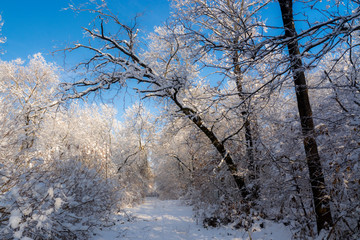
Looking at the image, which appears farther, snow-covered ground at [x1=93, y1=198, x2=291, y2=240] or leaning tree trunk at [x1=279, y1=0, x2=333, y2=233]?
snow-covered ground at [x1=93, y1=198, x2=291, y2=240]

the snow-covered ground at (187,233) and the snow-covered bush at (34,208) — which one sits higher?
the snow-covered bush at (34,208)

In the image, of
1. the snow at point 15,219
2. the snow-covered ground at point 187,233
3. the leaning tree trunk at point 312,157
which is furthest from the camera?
the snow-covered ground at point 187,233

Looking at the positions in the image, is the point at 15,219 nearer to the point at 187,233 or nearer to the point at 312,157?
the point at 187,233

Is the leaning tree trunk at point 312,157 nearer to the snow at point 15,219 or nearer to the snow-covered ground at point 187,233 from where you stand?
the snow-covered ground at point 187,233

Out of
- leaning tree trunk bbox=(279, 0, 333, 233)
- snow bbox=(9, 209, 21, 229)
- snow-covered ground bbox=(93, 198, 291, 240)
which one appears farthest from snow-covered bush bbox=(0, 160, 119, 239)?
leaning tree trunk bbox=(279, 0, 333, 233)

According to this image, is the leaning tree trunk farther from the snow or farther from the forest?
the snow

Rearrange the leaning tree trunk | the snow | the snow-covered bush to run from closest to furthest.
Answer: the snow < the snow-covered bush < the leaning tree trunk

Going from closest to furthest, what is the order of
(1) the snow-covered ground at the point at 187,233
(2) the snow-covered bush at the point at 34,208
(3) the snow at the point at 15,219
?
(3) the snow at the point at 15,219
(2) the snow-covered bush at the point at 34,208
(1) the snow-covered ground at the point at 187,233

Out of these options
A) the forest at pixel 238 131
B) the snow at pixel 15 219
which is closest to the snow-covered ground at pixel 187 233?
the forest at pixel 238 131

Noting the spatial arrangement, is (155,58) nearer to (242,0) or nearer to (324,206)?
(242,0)

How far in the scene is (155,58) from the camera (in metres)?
10.4

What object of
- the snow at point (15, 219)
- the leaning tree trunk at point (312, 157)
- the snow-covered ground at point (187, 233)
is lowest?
the snow-covered ground at point (187, 233)

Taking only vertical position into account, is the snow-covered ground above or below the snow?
below

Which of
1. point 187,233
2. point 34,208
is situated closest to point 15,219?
point 34,208
